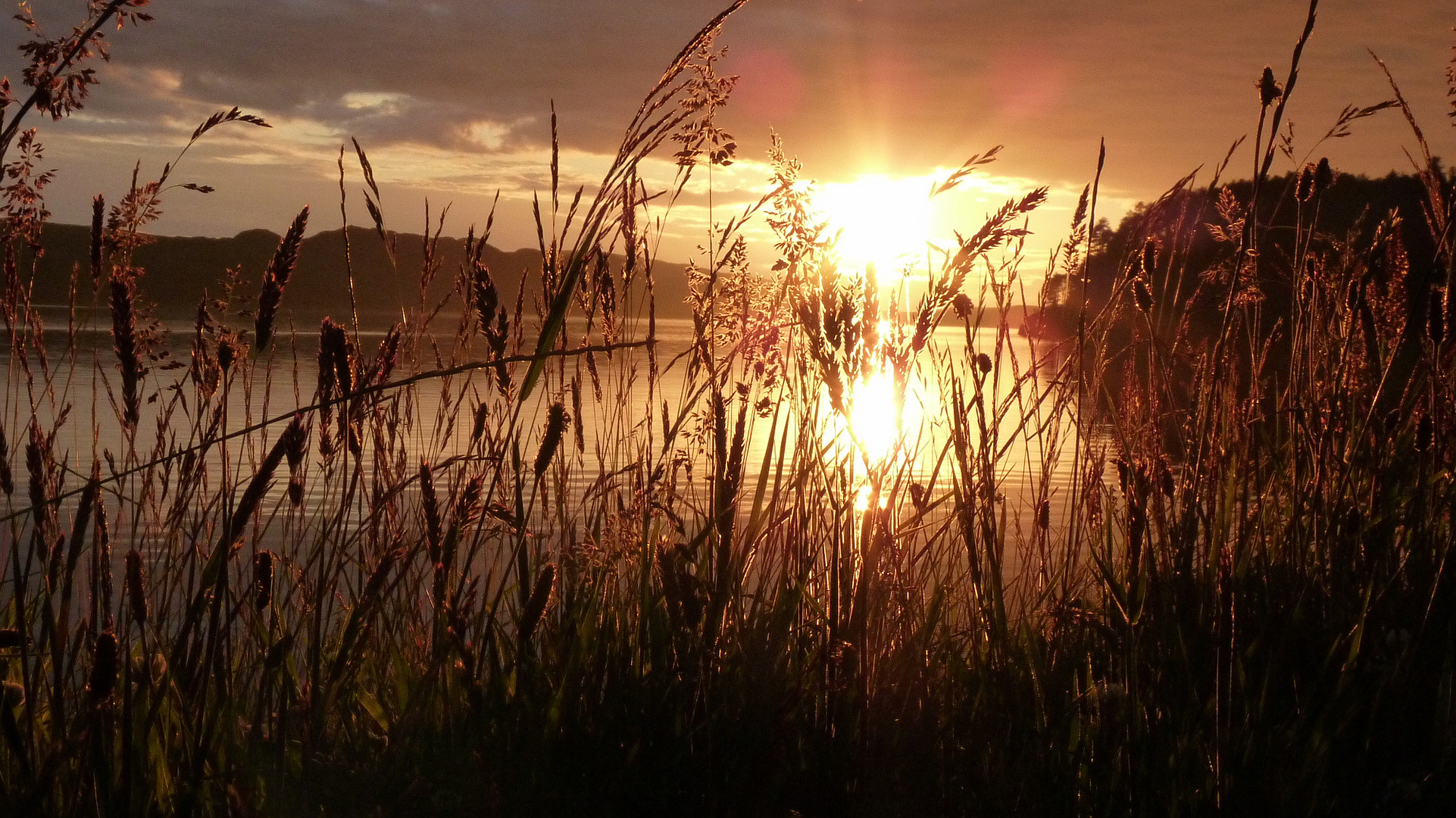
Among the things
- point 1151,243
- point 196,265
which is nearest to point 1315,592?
point 1151,243

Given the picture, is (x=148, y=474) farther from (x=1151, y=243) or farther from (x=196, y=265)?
(x=196, y=265)

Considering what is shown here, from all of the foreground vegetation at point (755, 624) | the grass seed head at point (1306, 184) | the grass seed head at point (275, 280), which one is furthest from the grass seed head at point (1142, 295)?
the grass seed head at point (275, 280)

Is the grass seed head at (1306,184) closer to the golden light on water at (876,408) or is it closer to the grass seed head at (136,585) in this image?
the golden light on water at (876,408)

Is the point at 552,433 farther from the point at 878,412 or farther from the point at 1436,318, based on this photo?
the point at 1436,318

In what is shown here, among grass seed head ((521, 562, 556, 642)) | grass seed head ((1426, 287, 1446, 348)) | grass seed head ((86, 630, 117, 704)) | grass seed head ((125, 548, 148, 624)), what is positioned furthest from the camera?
grass seed head ((1426, 287, 1446, 348))

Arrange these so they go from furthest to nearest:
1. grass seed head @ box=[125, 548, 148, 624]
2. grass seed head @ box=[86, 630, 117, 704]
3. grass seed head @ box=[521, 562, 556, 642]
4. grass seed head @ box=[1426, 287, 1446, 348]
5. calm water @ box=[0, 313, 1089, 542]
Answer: calm water @ box=[0, 313, 1089, 542]
grass seed head @ box=[1426, 287, 1446, 348]
grass seed head @ box=[521, 562, 556, 642]
grass seed head @ box=[125, 548, 148, 624]
grass seed head @ box=[86, 630, 117, 704]

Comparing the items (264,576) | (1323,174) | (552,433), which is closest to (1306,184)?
(1323,174)

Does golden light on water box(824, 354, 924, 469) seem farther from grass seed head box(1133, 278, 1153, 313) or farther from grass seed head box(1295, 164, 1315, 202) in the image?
grass seed head box(1295, 164, 1315, 202)

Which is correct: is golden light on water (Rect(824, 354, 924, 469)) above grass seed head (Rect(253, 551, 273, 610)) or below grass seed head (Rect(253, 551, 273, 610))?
above

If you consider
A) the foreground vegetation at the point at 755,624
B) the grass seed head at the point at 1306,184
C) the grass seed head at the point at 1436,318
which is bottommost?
the foreground vegetation at the point at 755,624

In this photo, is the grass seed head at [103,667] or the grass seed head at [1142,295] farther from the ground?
the grass seed head at [1142,295]

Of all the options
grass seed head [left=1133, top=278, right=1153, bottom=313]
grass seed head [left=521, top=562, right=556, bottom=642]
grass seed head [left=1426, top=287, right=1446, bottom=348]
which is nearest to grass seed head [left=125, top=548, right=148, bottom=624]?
grass seed head [left=521, top=562, right=556, bottom=642]

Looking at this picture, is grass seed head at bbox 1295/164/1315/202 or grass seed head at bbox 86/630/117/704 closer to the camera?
grass seed head at bbox 86/630/117/704

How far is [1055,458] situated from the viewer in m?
2.10
